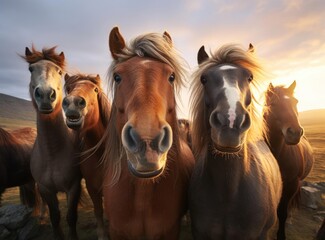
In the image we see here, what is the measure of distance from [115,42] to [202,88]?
115 centimetres

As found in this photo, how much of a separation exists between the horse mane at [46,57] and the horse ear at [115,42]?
2693mm

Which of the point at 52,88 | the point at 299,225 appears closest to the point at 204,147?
the point at 52,88

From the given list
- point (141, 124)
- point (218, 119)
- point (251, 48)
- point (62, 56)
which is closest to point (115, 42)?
point (141, 124)

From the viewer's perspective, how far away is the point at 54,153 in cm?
434

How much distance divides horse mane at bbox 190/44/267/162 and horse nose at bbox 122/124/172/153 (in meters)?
1.00

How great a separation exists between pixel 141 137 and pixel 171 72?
3.19 feet

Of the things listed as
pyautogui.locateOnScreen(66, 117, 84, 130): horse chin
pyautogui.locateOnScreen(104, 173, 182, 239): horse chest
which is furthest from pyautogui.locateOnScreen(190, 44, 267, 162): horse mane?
pyautogui.locateOnScreen(66, 117, 84, 130): horse chin

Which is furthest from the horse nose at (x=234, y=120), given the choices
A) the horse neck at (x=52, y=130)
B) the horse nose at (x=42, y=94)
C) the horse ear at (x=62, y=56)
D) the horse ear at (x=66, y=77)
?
the horse ear at (x=62, y=56)

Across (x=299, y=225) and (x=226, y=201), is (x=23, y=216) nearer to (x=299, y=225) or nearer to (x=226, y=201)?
(x=226, y=201)

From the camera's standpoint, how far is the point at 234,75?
2.25 metres

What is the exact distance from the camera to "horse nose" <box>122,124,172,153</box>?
155 cm

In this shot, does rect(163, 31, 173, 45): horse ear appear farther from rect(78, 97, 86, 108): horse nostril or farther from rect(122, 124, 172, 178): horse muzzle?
rect(78, 97, 86, 108): horse nostril

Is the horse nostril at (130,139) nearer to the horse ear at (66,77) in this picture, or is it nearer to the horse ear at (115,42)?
the horse ear at (115,42)

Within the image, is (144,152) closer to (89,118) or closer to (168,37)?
(168,37)
